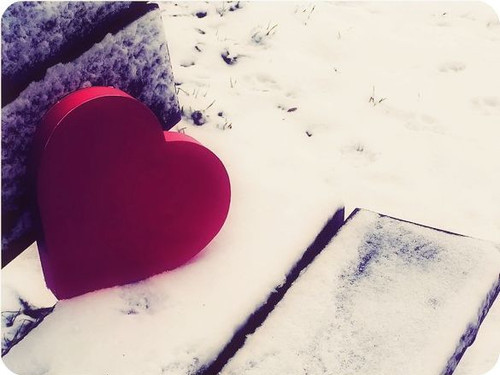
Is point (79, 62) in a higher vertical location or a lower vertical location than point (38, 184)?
higher

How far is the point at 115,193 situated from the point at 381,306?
0.72 m

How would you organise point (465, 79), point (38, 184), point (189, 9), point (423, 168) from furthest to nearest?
point (189, 9) < point (465, 79) < point (423, 168) < point (38, 184)

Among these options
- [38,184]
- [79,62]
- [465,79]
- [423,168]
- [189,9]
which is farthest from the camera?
[189,9]

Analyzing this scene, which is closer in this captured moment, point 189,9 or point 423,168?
point 423,168

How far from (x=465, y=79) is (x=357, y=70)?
473mm

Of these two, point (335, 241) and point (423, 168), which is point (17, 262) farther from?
point (423, 168)

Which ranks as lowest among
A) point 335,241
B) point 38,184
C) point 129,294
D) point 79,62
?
point 335,241

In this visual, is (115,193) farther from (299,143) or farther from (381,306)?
(299,143)

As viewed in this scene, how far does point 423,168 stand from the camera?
224 centimetres

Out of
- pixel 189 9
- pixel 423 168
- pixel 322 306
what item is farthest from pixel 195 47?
pixel 322 306

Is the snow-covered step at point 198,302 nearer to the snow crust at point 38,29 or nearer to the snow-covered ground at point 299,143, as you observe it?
the snow-covered ground at point 299,143

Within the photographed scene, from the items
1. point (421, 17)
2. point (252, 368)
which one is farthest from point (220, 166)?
point (421, 17)

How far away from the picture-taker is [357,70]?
271cm

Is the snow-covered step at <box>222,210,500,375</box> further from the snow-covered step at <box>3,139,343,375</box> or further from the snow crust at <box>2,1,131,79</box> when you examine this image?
the snow crust at <box>2,1,131,79</box>
